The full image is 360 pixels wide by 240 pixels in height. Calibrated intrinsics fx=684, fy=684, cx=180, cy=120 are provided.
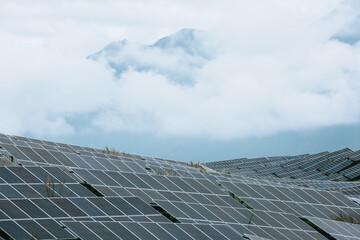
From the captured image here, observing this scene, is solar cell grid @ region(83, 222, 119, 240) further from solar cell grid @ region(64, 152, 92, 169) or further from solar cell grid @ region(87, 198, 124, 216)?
solar cell grid @ region(64, 152, 92, 169)

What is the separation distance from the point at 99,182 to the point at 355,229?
546 inches

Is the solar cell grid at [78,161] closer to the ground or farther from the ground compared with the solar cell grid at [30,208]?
farther from the ground

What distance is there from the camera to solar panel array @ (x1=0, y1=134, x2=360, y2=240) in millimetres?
25625

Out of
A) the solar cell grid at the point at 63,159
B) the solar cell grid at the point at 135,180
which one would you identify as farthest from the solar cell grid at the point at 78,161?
the solar cell grid at the point at 135,180

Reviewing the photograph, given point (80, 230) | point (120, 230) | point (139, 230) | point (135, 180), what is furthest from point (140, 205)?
point (80, 230)

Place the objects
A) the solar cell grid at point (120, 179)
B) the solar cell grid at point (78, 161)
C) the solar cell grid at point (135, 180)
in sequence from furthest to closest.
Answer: the solar cell grid at point (78, 161) → the solar cell grid at point (135, 180) → the solar cell grid at point (120, 179)

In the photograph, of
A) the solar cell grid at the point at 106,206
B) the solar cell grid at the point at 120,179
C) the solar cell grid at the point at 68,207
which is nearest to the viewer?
the solar cell grid at the point at 68,207

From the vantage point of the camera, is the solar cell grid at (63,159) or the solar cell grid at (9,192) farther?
the solar cell grid at (63,159)

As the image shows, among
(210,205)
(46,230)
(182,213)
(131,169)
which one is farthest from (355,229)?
(46,230)

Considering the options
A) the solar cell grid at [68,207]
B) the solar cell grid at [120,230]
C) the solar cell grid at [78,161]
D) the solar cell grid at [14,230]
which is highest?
the solar cell grid at [78,161]

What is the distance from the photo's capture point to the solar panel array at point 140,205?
25625mm

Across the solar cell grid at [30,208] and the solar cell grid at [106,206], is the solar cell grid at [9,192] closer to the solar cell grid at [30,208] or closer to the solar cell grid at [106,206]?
the solar cell grid at [30,208]

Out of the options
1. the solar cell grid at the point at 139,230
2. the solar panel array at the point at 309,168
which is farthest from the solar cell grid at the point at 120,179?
Answer: the solar panel array at the point at 309,168

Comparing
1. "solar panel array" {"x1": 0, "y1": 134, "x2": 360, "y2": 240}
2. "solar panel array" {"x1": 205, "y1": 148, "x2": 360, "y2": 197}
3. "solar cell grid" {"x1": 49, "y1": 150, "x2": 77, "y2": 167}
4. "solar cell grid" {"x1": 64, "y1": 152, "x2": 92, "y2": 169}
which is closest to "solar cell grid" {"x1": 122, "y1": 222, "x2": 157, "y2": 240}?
"solar panel array" {"x1": 0, "y1": 134, "x2": 360, "y2": 240}
